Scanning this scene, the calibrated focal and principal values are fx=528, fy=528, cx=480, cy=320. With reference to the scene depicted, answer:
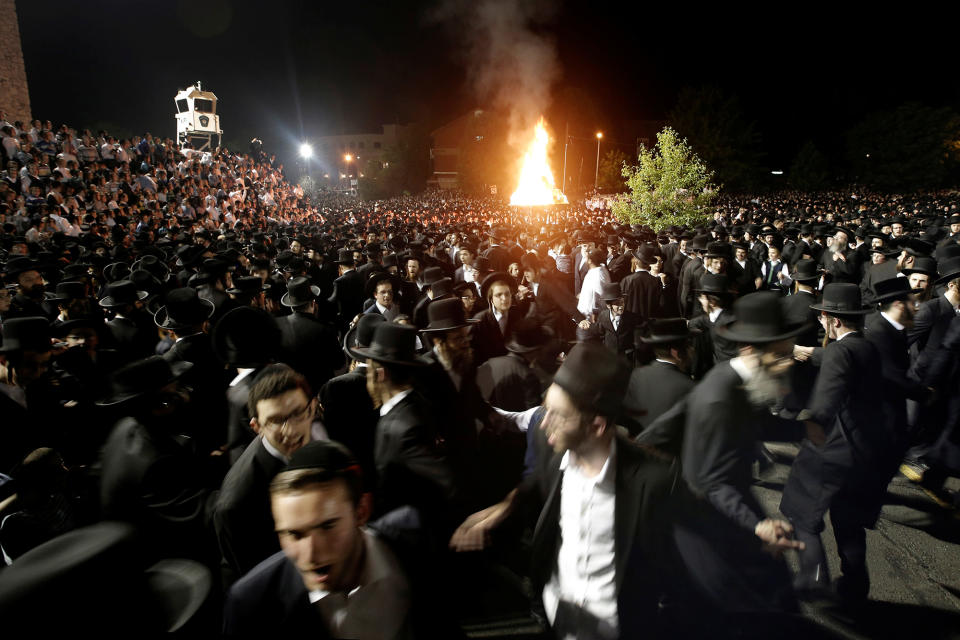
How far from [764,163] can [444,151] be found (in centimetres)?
4194

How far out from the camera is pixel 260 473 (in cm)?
249

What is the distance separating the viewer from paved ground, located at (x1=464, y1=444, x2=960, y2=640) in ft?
11.8

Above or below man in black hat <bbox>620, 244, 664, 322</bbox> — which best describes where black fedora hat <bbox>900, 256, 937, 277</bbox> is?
above

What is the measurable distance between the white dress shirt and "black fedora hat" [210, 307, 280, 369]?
2274 millimetres

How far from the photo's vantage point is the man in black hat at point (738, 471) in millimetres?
2545

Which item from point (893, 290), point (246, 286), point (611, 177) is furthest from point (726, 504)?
point (611, 177)

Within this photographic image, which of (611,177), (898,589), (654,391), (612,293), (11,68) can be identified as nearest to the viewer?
(654,391)

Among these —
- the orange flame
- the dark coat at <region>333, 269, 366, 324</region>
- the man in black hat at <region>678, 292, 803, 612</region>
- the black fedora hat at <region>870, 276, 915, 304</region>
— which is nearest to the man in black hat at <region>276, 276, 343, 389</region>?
the dark coat at <region>333, 269, 366, 324</region>

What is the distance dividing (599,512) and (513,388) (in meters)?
1.85

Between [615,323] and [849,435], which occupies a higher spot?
[615,323]

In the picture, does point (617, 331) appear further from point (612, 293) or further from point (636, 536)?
point (636, 536)

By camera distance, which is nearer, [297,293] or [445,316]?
[445,316]

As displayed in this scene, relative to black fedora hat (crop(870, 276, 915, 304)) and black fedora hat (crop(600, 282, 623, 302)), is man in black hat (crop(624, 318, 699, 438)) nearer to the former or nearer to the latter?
black fedora hat (crop(870, 276, 915, 304))

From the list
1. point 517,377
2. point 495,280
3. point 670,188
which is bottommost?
point 517,377
